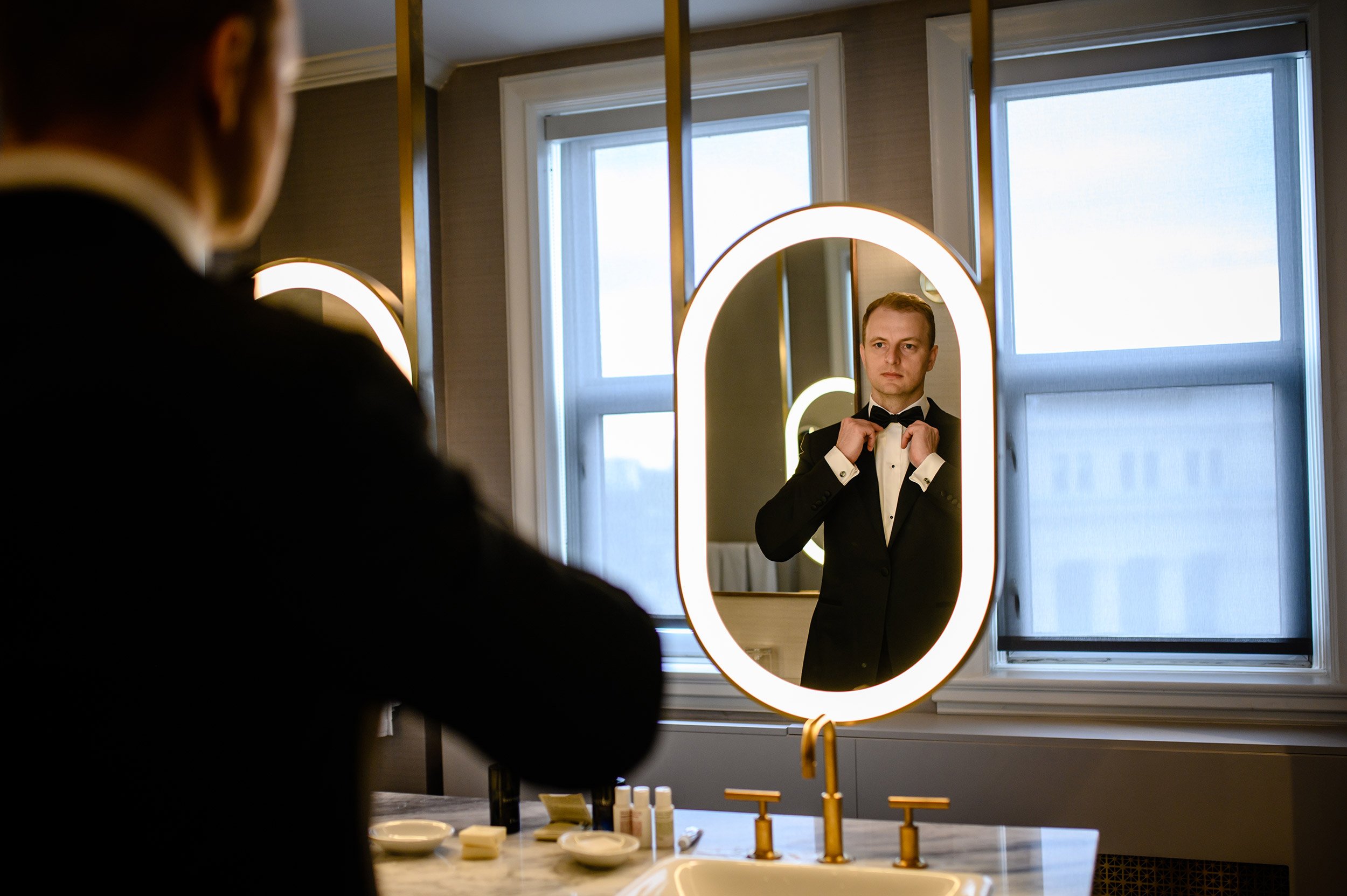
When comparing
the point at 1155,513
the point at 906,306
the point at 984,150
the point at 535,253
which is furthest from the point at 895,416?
the point at 535,253

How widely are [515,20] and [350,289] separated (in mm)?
654

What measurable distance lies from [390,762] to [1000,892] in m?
1.36

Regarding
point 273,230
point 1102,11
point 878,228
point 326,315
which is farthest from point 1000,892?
point 273,230

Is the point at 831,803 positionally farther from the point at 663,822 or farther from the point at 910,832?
the point at 663,822

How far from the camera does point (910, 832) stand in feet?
4.14

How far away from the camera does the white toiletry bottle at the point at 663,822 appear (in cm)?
138

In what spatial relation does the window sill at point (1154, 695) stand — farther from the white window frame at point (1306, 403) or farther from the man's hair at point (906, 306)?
the man's hair at point (906, 306)

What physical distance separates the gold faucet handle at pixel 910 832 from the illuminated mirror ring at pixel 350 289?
0.97 metres

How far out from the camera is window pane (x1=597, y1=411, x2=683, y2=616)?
2145 mm

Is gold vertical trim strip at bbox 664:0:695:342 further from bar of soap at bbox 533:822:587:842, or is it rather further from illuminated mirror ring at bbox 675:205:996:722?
bar of soap at bbox 533:822:587:842

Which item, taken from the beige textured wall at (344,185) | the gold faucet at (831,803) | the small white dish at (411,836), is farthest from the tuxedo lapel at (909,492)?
the beige textured wall at (344,185)

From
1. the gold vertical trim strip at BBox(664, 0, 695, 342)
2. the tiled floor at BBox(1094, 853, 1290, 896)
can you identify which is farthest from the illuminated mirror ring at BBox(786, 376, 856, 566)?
the tiled floor at BBox(1094, 853, 1290, 896)

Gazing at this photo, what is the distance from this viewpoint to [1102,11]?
1828 mm

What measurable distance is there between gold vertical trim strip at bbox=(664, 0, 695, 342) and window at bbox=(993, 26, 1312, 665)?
697mm
